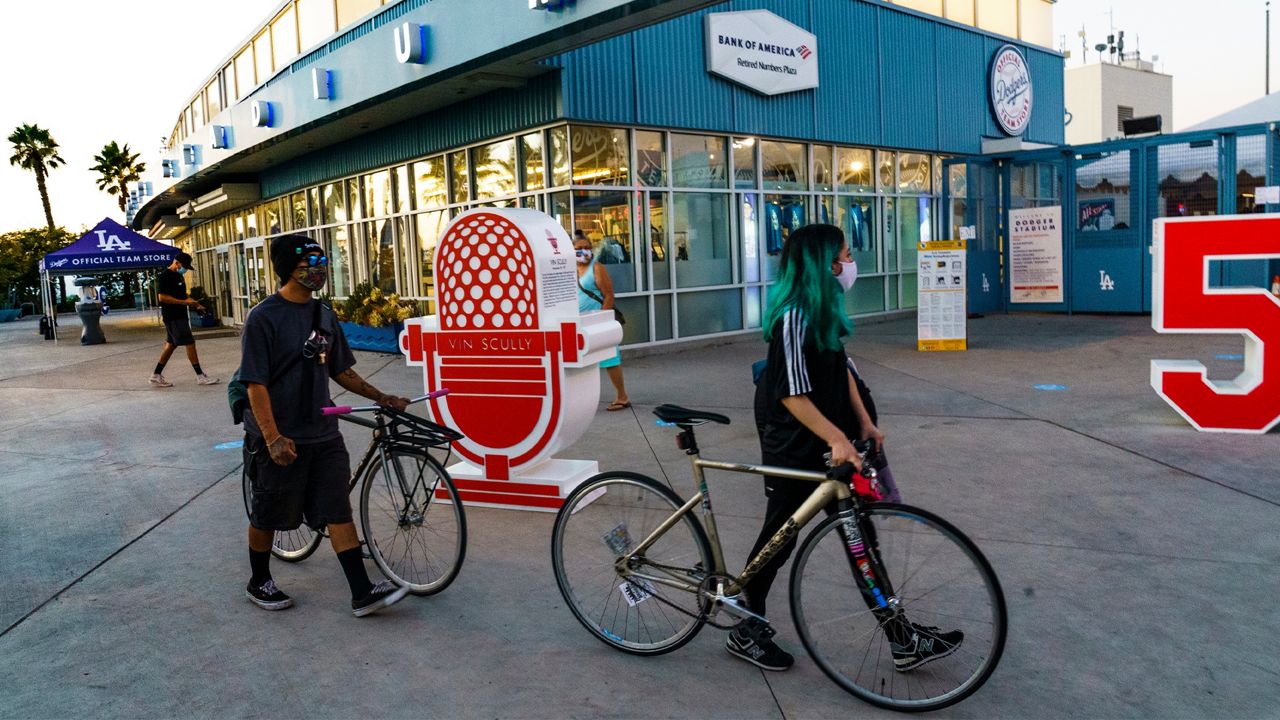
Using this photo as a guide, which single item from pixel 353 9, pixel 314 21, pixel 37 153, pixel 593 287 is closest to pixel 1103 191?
pixel 593 287

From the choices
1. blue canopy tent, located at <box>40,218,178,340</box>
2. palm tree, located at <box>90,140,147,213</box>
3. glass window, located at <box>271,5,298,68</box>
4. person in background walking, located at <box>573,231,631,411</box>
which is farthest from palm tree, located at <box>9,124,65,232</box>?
person in background walking, located at <box>573,231,631,411</box>

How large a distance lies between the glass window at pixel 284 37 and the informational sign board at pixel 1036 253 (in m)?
14.7

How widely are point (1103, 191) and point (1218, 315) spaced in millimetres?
10599

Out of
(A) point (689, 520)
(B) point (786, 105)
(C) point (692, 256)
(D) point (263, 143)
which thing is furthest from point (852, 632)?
(D) point (263, 143)

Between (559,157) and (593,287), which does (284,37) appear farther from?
(593,287)

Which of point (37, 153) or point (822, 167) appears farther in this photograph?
point (37, 153)

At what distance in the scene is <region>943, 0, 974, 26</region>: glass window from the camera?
1955 centimetres

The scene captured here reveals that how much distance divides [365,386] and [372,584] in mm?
981

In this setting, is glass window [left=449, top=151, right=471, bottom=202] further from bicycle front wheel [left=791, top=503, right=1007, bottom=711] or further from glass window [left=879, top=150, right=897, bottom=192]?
bicycle front wheel [left=791, top=503, right=1007, bottom=711]

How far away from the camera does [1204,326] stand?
743cm

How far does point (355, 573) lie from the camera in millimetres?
4250

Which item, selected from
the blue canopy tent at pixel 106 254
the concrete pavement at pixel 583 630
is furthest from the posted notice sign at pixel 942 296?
the blue canopy tent at pixel 106 254

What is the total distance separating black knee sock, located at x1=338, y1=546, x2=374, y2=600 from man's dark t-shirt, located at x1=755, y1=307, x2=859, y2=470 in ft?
6.56

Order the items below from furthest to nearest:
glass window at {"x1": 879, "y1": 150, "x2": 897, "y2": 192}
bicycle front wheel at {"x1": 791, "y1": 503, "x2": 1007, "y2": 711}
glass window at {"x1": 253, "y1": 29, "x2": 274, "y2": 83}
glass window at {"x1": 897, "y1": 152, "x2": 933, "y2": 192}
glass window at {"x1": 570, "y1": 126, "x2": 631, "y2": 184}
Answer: glass window at {"x1": 253, "y1": 29, "x2": 274, "y2": 83} → glass window at {"x1": 897, "y1": 152, "x2": 933, "y2": 192} → glass window at {"x1": 879, "y1": 150, "x2": 897, "y2": 192} → glass window at {"x1": 570, "y1": 126, "x2": 631, "y2": 184} → bicycle front wheel at {"x1": 791, "y1": 503, "x2": 1007, "y2": 711}
